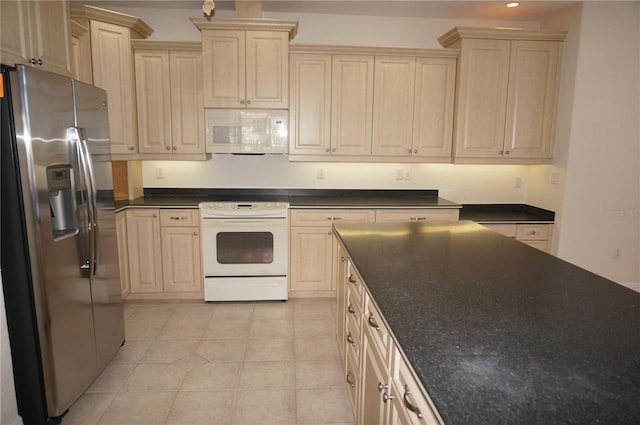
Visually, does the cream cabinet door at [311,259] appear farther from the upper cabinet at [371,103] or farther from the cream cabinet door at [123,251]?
the cream cabinet door at [123,251]

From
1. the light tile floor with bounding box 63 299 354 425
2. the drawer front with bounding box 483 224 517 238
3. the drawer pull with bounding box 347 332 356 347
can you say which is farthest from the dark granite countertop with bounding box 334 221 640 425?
the drawer front with bounding box 483 224 517 238

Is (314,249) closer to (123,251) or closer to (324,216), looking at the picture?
(324,216)

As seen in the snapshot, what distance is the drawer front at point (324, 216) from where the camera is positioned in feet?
11.4

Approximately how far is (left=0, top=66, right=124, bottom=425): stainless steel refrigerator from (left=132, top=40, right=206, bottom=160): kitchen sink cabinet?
1.23m

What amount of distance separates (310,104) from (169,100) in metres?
1.30

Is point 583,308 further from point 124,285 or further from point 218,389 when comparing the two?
point 124,285

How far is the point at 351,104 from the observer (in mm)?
3555

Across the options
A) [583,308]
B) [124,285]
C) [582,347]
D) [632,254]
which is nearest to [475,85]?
[632,254]

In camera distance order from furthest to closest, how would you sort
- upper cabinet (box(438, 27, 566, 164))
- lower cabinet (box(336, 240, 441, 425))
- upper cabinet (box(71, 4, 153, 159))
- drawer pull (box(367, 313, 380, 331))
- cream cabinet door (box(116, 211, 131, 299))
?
upper cabinet (box(438, 27, 566, 164)), cream cabinet door (box(116, 211, 131, 299)), upper cabinet (box(71, 4, 153, 159)), drawer pull (box(367, 313, 380, 331)), lower cabinet (box(336, 240, 441, 425))

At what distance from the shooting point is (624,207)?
359 centimetres

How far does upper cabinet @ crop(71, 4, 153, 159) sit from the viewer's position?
3.14 m

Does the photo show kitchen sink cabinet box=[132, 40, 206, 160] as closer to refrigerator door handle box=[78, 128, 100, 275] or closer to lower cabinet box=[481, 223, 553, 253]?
refrigerator door handle box=[78, 128, 100, 275]

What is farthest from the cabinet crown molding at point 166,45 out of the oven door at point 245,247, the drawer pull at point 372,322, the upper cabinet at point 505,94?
the drawer pull at point 372,322

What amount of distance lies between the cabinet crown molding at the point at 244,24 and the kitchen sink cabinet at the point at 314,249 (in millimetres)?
1629
